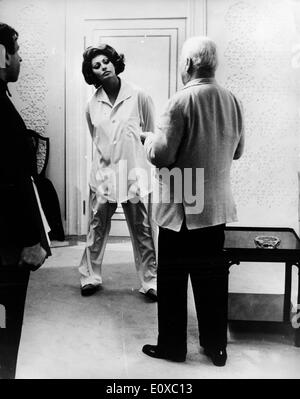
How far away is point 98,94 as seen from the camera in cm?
215

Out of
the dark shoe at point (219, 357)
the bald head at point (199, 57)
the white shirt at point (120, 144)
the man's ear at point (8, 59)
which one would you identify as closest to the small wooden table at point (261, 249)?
the dark shoe at point (219, 357)

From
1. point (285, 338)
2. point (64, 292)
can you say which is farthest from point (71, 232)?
point (285, 338)

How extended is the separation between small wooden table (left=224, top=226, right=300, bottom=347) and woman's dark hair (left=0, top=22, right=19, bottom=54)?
106 cm

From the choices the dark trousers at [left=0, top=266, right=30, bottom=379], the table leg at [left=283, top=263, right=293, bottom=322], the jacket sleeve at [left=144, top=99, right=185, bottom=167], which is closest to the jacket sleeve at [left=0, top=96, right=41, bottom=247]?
the dark trousers at [left=0, top=266, right=30, bottom=379]

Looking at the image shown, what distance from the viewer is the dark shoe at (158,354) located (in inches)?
79.4

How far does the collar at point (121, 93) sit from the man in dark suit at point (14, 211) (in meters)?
0.54

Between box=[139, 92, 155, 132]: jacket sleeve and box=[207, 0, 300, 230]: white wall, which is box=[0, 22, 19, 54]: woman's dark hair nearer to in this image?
box=[139, 92, 155, 132]: jacket sleeve

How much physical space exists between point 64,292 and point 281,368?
0.97 m

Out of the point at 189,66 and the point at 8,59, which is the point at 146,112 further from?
the point at 8,59

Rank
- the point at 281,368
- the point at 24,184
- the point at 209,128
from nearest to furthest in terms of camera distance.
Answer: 1. the point at 24,184
2. the point at 209,128
3. the point at 281,368

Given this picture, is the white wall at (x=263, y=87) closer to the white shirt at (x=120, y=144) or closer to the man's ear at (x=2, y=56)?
the white shirt at (x=120, y=144)

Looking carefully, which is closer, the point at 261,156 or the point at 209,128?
the point at 209,128

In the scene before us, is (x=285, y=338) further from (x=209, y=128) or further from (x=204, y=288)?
(x=209, y=128)

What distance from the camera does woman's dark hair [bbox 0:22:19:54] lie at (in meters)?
1.66
